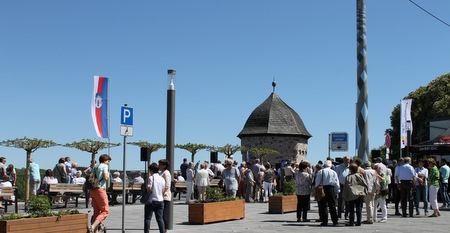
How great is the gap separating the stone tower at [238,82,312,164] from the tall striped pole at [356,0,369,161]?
119 feet

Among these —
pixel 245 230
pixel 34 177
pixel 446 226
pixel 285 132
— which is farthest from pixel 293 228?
pixel 285 132

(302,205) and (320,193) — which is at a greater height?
(320,193)

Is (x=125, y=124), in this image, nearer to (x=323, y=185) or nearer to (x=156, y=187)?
(x=156, y=187)

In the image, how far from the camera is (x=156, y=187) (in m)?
10.7

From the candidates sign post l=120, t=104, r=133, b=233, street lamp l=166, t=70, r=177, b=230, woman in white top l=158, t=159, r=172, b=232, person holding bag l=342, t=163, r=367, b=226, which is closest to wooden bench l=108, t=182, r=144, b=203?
street lamp l=166, t=70, r=177, b=230

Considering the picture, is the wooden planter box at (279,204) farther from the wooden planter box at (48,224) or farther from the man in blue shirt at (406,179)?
the wooden planter box at (48,224)

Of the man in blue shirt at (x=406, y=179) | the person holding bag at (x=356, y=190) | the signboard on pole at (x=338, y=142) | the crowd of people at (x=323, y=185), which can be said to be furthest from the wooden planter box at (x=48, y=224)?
the signboard on pole at (x=338, y=142)

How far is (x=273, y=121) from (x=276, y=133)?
1.95m

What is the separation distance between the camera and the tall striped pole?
1578 centimetres

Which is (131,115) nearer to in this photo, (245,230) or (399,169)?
(245,230)

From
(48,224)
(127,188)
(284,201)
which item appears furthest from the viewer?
(127,188)

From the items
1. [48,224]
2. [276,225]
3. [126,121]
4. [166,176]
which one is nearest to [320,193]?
[276,225]

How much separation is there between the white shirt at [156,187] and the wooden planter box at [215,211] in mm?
2963

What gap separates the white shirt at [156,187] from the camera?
10617 mm
